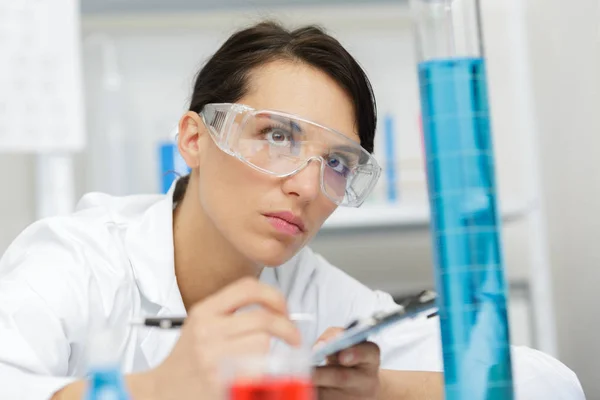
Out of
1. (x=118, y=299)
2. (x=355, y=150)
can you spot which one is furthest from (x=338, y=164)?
(x=118, y=299)

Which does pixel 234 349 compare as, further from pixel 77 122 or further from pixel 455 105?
pixel 77 122

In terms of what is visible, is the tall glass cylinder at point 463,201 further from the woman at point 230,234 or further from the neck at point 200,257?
the neck at point 200,257

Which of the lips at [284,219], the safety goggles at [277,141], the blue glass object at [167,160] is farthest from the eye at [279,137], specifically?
the blue glass object at [167,160]

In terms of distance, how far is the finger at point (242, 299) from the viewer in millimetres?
836

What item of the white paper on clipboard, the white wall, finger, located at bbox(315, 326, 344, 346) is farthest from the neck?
→ the white wall

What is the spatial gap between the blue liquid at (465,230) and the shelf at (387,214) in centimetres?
139

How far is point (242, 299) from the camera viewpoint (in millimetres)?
839

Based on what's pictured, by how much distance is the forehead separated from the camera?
131 centimetres

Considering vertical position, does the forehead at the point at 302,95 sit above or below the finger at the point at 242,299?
above

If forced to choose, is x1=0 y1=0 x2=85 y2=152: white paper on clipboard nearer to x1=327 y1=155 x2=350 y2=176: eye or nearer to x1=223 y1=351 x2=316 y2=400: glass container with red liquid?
x1=327 y1=155 x2=350 y2=176: eye

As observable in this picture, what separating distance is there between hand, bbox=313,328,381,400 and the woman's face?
0.26m

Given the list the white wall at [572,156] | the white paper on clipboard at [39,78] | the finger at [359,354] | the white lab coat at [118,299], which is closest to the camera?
the finger at [359,354]

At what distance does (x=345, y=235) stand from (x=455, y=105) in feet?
5.44

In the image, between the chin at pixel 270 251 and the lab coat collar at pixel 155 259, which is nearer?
the chin at pixel 270 251
